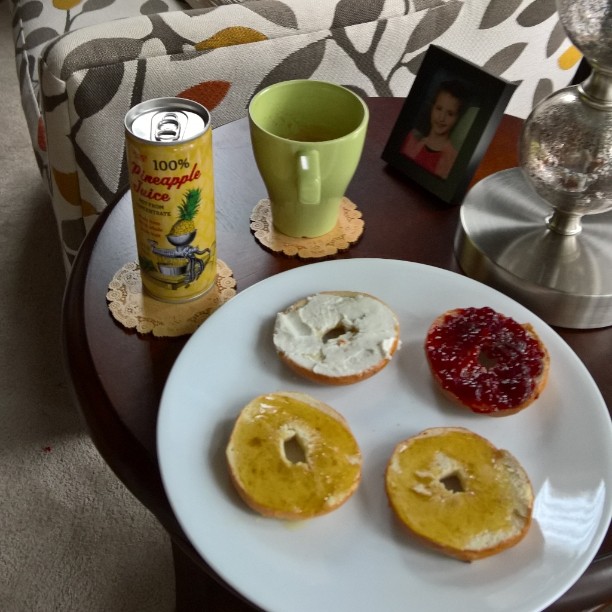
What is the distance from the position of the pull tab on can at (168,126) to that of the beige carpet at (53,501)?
0.80m

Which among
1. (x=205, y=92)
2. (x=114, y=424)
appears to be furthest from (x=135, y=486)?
(x=205, y=92)

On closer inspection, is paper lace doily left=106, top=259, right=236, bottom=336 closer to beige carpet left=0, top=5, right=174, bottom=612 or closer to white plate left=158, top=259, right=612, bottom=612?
Answer: white plate left=158, top=259, right=612, bottom=612

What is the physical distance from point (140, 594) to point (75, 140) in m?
0.73

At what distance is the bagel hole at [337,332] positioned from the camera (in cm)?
64

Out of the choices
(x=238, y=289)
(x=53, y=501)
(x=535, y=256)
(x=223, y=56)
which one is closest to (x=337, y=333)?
(x=238, y=289)

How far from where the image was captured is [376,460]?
0.56 meters

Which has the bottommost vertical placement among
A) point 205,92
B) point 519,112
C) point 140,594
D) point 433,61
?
point 140,594

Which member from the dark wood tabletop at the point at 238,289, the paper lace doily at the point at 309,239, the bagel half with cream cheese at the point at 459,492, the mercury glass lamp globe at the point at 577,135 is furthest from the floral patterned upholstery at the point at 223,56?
the bagel half with cream cheese at the point at 459,492

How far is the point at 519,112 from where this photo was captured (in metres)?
1.51

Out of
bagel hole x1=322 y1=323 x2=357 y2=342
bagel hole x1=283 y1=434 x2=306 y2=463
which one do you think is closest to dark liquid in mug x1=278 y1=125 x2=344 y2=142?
bagel hole x1=322 y1=323 x2=357 y2=342

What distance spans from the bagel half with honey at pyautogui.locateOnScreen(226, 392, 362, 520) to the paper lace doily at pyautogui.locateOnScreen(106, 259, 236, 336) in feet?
0.49

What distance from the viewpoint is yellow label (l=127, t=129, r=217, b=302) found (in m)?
0.59

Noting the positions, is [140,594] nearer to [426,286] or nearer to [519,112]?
[426,286]

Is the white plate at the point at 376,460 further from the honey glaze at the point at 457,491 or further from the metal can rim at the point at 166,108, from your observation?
the metal can rim at the point at 166,108
